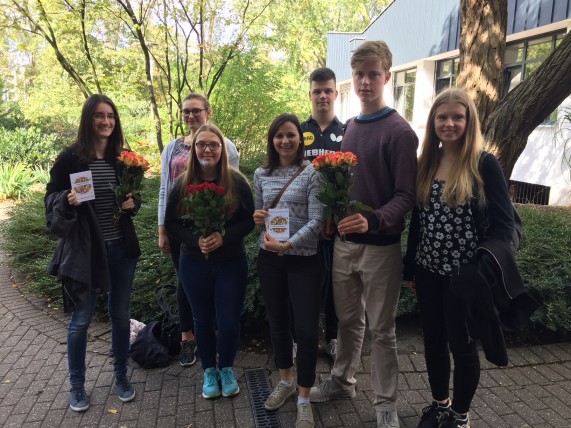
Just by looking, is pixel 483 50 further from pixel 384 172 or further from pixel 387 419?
pixel 387 419

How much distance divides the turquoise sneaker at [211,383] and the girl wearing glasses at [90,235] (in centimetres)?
58

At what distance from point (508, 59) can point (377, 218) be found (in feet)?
39.2

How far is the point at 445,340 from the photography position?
A: 277 centimetres

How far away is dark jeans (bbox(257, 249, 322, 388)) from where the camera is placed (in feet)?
9.39

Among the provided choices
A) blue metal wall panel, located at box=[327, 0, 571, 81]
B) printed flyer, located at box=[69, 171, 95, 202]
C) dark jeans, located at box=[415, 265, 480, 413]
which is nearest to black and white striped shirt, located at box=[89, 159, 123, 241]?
printed flyer, located at box=[69, 171, 95, 202]

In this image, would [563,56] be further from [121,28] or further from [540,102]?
[121,28]

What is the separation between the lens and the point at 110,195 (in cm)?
313

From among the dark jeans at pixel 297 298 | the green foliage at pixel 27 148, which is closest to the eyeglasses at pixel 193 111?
the dark jeans at pixel 297 298

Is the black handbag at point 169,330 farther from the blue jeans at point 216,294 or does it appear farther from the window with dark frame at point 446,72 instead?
the window with dark frame at point 446,72

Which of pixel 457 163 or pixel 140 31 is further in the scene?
pixel 140 31

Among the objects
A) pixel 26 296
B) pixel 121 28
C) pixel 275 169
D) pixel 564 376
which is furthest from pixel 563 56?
pixel 121 28

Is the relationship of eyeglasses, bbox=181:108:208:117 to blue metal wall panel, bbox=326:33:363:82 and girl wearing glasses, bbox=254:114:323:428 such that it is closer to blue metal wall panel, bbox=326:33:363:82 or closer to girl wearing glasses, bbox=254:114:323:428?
girl wearing glasses, bbox=254:114:323:428

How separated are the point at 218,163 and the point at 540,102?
3.40 metres

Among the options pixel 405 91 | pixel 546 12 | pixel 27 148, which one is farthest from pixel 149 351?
pixel 405 91
